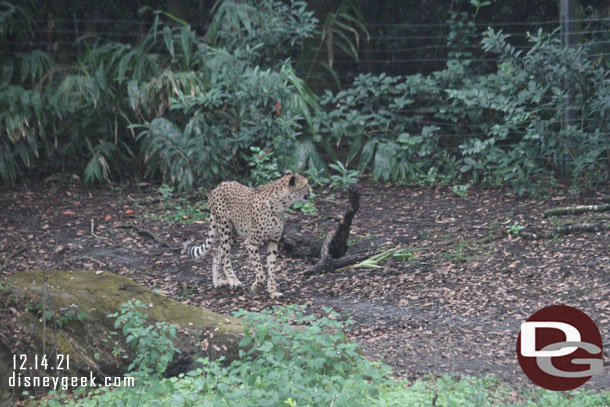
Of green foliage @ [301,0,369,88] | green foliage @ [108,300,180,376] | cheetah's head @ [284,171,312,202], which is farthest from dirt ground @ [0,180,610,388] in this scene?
green foliage @ [301,0,369,88]

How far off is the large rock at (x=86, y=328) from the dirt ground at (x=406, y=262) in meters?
0.56

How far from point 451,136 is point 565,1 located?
235 cm

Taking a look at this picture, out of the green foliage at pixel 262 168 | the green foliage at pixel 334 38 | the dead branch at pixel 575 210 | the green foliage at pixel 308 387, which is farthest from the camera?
the green foliage at pixel 334 38

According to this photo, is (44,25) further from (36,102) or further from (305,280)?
(305,280)

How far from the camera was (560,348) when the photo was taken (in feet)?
16.1

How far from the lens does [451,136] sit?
10664 mm

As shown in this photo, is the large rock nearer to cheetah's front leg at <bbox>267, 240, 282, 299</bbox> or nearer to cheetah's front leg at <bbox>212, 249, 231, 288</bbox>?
cheetah's front leg at <bbox>267, 240, 282, 299</bbox>

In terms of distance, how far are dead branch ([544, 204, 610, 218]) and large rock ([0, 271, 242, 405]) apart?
13.9ft

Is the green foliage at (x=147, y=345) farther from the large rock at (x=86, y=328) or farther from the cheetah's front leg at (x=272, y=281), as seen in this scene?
the cheetah's front leg at (x=272, y=281)

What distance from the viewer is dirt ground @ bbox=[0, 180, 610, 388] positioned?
5691mm

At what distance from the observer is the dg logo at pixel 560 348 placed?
4.65 metres

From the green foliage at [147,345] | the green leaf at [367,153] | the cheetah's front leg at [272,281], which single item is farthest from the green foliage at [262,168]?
the green foliage at [147,345]

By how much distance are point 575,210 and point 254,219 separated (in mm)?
3579

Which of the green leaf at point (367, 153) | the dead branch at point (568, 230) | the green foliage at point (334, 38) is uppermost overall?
the green foliage at point (334, 38)
